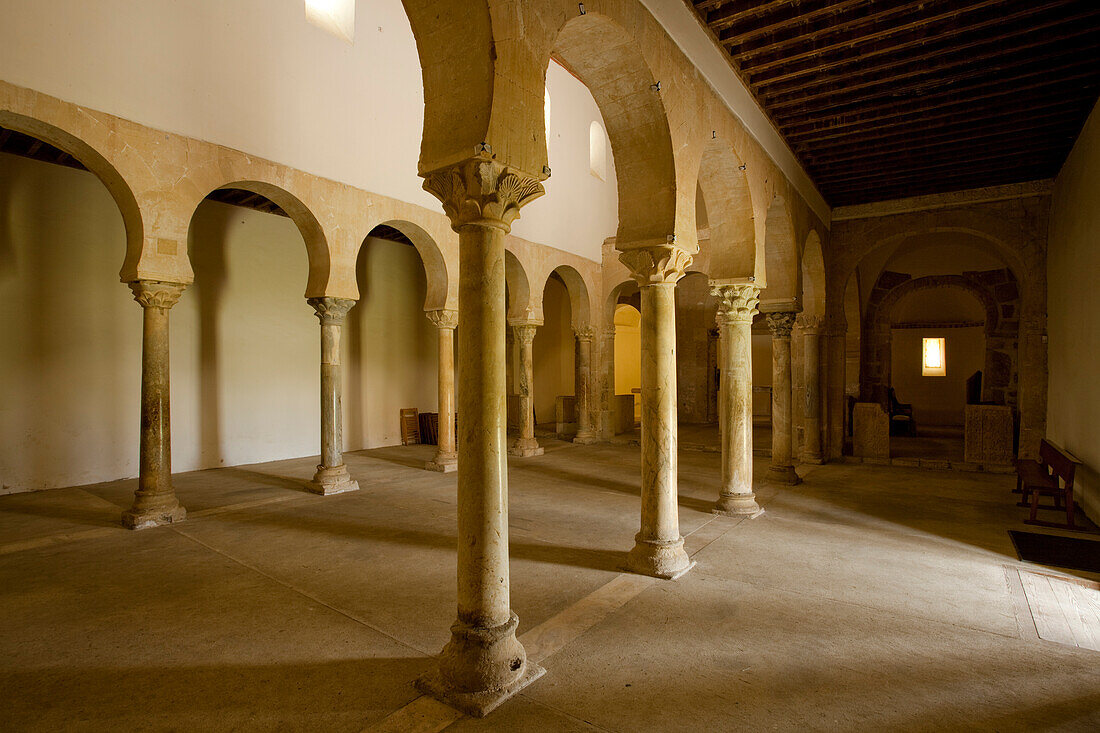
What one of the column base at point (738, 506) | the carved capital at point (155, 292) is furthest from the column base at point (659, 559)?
the carved capital at point (155, 292)

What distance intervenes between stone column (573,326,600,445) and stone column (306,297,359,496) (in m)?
6.45

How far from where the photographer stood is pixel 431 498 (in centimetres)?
779

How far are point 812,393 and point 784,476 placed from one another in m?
2.72

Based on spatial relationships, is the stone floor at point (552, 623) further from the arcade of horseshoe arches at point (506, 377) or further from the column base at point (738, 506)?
Result: the column base at point (738, 506)

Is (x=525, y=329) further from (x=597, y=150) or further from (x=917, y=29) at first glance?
(x=917, y=29)

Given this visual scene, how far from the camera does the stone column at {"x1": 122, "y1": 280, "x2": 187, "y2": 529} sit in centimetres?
643

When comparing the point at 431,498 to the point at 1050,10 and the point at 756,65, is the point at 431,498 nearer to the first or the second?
the point at 756,65

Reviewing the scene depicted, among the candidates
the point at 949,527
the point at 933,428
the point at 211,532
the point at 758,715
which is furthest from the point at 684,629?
the point at 933,428

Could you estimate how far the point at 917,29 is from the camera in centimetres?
552

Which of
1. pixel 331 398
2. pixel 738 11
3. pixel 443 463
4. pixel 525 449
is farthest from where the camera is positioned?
pixel 525 449

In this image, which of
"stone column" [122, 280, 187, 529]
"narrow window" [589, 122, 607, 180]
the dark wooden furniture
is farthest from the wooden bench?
"narrow window" [589, 122, 607, 180]

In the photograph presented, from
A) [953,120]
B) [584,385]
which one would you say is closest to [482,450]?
[953,120]

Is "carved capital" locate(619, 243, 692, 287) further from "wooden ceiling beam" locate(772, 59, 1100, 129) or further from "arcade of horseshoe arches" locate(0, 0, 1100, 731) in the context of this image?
"wooden ceiling beam" locate(772, 59, 1100, 129)

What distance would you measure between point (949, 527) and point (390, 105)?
9.68 meters
